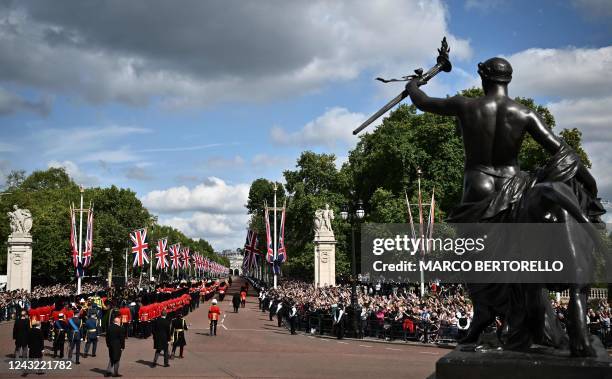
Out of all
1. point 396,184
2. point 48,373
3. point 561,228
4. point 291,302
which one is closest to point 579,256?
point 561,228

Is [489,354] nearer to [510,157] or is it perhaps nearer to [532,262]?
[532,262]

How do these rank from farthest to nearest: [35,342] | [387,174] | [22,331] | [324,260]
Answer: [387,174]
[324,260]
[22,331]
[35,342]

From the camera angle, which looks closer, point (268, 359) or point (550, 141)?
point (550, 141)

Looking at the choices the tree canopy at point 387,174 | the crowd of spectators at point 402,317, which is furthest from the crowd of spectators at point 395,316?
the tree canopy at point 387,174

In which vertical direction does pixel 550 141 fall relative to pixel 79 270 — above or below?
above

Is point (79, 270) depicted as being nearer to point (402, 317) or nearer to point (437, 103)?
point (402, 317)

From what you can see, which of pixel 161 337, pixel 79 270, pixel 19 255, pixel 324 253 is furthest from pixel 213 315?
pixel 19 255

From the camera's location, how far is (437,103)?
24.2ft

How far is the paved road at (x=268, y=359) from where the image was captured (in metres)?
15.4

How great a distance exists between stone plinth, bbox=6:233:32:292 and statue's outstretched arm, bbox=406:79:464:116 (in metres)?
43.5

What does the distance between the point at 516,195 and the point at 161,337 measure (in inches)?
495

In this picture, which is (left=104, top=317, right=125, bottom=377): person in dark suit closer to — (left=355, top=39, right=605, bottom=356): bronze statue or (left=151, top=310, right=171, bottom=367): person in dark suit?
(left=151, top=310, right=171, bottom=367): person in dark suit

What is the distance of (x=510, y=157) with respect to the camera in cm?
711

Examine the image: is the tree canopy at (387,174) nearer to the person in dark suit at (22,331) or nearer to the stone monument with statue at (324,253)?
the stone monument with statue at (324,253)
